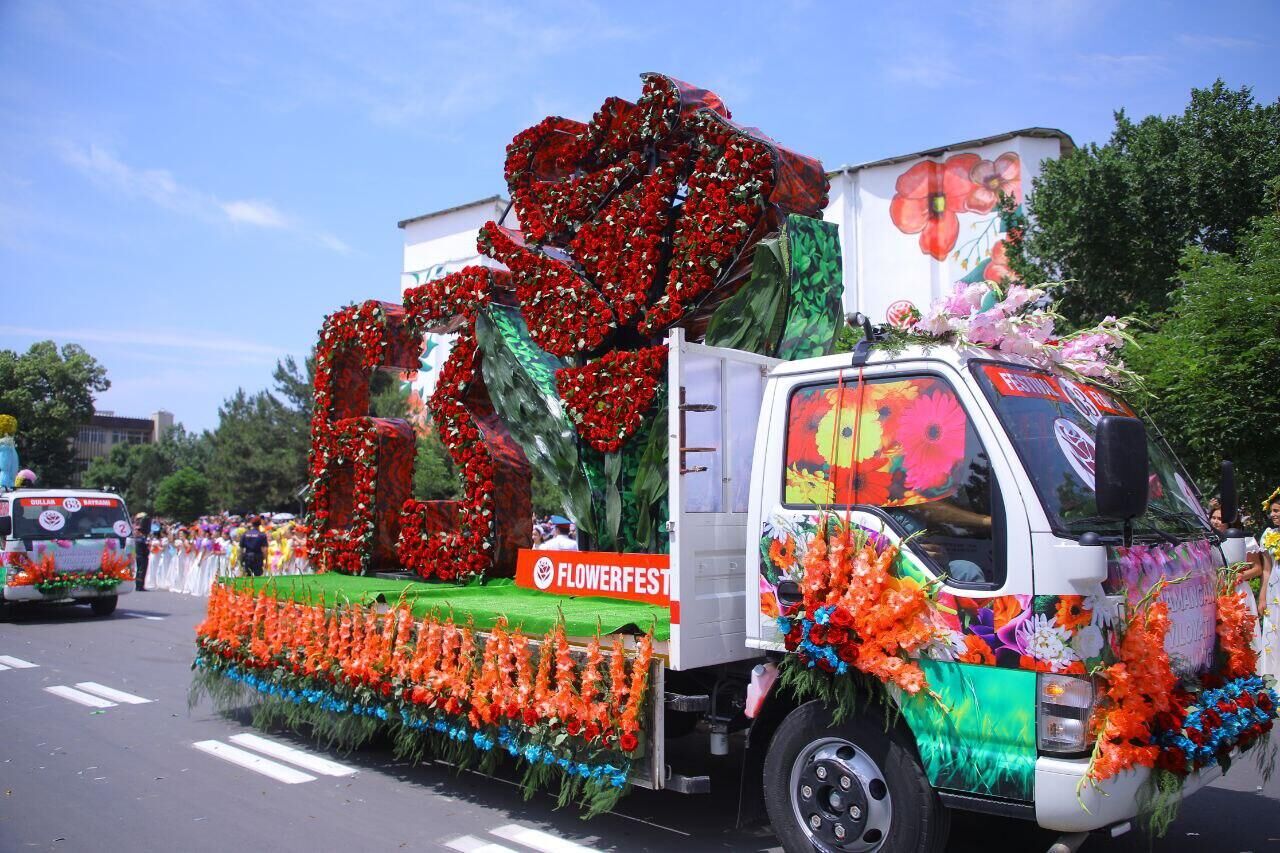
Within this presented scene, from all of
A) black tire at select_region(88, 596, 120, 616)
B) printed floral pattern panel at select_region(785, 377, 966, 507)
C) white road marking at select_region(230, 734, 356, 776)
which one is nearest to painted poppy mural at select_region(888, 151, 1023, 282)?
black tire at select_region(88, 596, 120, 616)

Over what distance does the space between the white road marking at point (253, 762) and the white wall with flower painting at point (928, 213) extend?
21.2 metres

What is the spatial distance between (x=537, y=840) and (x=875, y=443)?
282 centimetres

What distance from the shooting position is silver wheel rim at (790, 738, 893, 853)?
12.8ft

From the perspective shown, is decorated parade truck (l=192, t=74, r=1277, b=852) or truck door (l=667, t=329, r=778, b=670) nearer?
decorated parade truck (l=192, t=74, r=1277, b=852)

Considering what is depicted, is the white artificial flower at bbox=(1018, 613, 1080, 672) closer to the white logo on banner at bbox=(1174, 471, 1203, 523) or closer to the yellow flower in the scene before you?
the yellow flower

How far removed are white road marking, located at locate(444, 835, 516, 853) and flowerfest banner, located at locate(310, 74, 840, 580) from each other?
248 cm

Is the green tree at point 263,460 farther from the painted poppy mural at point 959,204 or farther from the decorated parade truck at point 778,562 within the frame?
the decorated parade truck at point 778,562

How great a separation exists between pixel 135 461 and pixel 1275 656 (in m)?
64.5

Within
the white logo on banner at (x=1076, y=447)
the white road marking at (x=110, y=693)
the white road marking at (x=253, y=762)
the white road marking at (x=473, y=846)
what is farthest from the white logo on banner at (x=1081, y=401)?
the white road marking at (x=110, y=693)

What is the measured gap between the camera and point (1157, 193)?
18453mm

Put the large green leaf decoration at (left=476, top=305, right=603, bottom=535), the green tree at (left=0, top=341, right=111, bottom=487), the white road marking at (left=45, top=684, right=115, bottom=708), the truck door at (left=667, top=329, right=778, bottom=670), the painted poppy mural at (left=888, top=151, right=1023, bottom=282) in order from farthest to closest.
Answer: the green tree at (left=0, top=341, right=111, bottom=487) → the painted poppy mural at (left=888, top=151, right=1023, bottom=282) → the white road marking at (left=45, top=684, right=115, bottom=708) → the large green leaf decoration at (left=476, top=305, right=603, bottom=535) → the truck door at (left=667, top=329, right=778, bottom=670)

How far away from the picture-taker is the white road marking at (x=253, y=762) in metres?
6.39

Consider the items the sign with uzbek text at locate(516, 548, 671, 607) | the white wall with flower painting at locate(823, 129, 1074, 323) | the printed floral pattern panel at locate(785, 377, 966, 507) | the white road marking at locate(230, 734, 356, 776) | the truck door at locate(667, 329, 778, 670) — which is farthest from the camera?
the white wall with flower painting at locate(823, 129, 1074, 323)

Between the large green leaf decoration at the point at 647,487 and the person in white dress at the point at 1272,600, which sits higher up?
the large green leaf decoration at the point at 647,487
